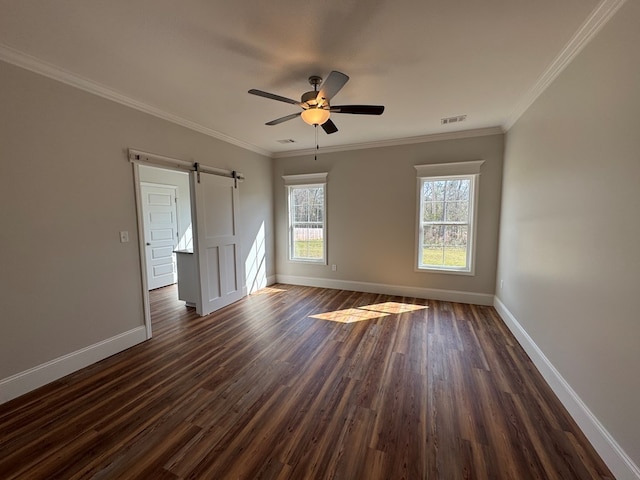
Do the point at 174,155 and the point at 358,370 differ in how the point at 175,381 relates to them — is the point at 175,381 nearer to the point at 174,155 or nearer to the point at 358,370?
the point at 358,370

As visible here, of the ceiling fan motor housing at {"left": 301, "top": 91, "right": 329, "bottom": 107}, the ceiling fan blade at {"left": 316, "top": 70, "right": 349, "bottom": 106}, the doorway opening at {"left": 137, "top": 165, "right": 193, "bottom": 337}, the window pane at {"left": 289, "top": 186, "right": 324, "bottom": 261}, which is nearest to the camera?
the ceiling fan blade at {"left": 316, "top": 70, "right": 349, "bottom": 106}

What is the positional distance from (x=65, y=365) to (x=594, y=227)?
172 inches

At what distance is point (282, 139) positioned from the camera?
14.6ft

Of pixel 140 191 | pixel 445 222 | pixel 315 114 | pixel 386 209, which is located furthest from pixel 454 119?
pixel 140 191

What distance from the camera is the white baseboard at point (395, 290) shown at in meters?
4.28

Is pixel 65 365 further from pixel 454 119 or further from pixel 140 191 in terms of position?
pixel 454 119

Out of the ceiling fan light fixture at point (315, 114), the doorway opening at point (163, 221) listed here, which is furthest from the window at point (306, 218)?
the ceiling fan light fixture at point (315, 114)

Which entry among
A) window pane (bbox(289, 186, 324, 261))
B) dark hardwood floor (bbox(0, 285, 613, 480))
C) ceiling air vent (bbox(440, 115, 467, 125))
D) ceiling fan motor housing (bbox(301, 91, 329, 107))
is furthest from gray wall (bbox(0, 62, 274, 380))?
ceiling air vent (bbox(440, 115, 467, 125))

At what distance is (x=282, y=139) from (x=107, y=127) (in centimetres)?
238

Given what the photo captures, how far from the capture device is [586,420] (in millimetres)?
1742

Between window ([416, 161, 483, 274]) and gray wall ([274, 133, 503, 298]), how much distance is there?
0.37ft

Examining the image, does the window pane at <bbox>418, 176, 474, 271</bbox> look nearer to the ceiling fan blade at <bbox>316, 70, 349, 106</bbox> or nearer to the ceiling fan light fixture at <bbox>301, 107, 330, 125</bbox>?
the ceiling fan light fixture at <bbox>301, 107, 330, 125</bbox>

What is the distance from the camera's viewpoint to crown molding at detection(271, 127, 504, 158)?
4.00m

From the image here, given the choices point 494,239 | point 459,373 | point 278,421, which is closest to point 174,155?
point 278,421
